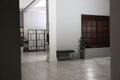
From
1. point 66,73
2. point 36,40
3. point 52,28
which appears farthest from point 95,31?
point 36,40

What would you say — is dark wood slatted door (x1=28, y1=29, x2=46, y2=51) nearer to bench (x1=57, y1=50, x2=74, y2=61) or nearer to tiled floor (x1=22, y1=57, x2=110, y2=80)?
bench (x1=57, y1=50, x2=74, y2=61)

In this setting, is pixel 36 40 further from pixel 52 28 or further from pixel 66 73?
pixel 66 73

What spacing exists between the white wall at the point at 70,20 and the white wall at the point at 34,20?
6.83 m

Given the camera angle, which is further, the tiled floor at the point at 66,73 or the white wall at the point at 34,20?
the white wall at the point at 34,20

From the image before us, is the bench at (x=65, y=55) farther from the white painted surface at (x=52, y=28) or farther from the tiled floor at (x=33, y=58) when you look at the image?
the tiled floor at (x=33, y=58)

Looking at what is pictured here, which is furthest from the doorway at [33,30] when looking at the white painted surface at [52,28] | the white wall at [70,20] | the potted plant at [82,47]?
the white painted surface at [52,28]


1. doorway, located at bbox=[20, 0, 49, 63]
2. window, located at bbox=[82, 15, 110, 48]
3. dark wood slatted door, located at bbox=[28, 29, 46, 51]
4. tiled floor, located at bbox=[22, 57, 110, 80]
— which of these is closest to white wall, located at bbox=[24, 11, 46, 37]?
doorway, located at bbox=[20, 0, 49, 63]

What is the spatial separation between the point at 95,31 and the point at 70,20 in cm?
205

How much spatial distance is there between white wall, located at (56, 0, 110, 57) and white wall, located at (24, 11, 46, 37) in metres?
6.83

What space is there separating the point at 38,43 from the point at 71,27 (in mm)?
6663

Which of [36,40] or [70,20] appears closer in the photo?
[70,20]

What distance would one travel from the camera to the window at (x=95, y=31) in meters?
10.8

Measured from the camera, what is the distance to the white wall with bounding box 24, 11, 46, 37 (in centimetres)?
1599

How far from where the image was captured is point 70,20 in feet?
33.0
